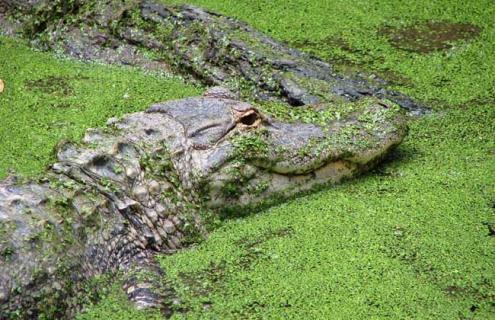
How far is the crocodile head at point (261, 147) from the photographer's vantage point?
492cm

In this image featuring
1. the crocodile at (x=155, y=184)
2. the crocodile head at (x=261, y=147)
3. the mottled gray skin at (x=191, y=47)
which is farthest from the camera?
the mottled gray skin at (x=191, y=47)

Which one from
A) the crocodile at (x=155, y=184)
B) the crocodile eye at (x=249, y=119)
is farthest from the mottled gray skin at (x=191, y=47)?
the crocodile eye at (x=249, y=119)

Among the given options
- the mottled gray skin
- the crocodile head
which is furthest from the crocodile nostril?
the mottled gray skin

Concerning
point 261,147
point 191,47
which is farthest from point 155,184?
point 191,47

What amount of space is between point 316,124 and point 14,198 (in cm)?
205

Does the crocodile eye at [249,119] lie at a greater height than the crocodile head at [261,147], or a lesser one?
greater

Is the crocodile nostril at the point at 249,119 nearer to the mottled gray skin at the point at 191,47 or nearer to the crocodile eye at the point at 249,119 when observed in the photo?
the crocodile eye at the point at 249,119

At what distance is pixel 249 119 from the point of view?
203 inches

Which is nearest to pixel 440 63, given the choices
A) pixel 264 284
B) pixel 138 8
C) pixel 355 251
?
pixel 138 8

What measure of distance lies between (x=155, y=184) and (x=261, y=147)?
68 centimetres

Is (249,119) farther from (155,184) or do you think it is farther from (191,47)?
(191,47)

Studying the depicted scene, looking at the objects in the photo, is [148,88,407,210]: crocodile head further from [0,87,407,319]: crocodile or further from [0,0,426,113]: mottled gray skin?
[0,0,426,113]: mottled gray skin

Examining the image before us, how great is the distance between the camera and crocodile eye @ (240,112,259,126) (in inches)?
202

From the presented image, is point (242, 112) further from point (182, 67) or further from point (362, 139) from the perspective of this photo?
point (182, 67)
